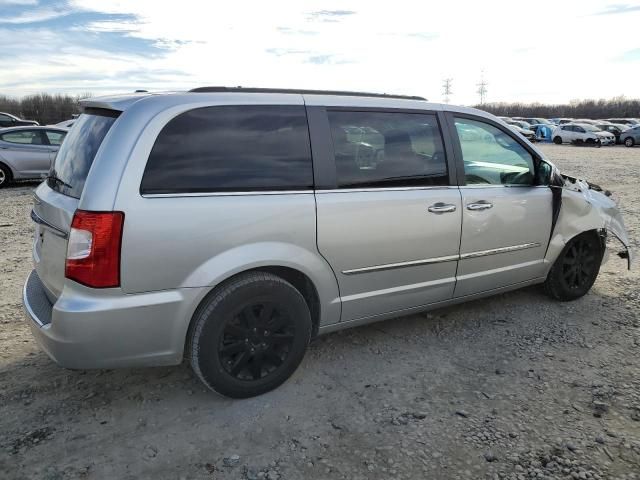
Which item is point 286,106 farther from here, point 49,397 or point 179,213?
point 49,397

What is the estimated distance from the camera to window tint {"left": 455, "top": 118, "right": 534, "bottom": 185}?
3.85 metres

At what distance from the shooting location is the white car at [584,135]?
104 ft

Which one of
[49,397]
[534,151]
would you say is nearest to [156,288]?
[49,397]

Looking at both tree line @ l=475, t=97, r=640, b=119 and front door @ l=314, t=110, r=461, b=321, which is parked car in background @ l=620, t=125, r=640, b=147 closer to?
tree line @ l=475, t=97, r=640, b=119

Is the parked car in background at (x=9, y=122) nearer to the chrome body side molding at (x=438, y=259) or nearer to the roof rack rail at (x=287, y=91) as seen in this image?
the roof rack rail at (x=287, y=91)

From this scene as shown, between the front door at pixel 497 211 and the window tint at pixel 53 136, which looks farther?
the window tint at pixel 53 136

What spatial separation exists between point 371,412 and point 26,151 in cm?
1135

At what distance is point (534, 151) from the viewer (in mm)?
4207

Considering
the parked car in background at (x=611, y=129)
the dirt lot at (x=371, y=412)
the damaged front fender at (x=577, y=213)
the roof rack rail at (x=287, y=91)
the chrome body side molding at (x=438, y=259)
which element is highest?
the roof rack rail at (x=287, y=91)

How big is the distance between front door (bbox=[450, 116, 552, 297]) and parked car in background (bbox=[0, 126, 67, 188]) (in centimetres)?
1034

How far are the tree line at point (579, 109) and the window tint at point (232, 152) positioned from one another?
61.9m

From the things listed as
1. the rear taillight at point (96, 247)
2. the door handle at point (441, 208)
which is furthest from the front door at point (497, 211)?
the rear taillight at point (96, 247)

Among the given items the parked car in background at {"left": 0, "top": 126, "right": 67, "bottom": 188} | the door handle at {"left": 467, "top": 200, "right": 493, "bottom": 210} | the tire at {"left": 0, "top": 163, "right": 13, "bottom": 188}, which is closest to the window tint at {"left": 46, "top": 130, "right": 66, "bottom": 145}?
the parked car in background at {"left": 0, "top": 126, "right": 67, "bottom": 188}

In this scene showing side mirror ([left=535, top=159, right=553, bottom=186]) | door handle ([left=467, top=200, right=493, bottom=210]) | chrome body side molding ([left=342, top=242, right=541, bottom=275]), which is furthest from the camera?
side mirror ([left=535, top=159, right=553, bottom=186])
